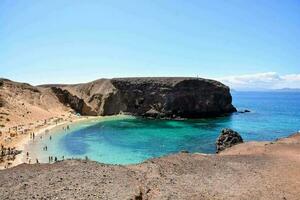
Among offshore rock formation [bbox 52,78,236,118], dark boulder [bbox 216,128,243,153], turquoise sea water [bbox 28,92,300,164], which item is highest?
offshore rock formation [bbox 52,78,236,118]

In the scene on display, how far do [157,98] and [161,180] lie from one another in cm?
8200

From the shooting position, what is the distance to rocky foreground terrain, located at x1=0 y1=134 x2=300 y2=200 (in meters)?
21.9

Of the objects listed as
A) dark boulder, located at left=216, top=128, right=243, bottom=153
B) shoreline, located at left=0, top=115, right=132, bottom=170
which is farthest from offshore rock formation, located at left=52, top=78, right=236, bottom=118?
dark boulder, located at left=216, top=128, right=243, bottom=153

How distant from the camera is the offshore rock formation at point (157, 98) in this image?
106 meters

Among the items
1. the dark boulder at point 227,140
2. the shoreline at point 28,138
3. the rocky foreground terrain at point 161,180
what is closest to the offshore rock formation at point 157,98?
the shoreline at point 28,138

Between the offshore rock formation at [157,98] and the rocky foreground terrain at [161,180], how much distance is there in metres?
71.6

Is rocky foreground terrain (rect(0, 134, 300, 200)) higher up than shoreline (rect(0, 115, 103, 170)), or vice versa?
rocky foreground terrain (rect(0, 134, 300, 200))

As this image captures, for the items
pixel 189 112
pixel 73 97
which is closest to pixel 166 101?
pixel 189 112

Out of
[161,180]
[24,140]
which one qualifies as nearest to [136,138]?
[24,140]

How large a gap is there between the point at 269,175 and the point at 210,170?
5.24 m

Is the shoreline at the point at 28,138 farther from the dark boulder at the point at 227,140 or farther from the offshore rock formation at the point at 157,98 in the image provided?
the dark boulder at the point at 227,140

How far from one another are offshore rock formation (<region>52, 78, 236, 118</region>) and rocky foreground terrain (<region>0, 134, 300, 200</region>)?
7161 centimetres

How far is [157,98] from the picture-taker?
351ft

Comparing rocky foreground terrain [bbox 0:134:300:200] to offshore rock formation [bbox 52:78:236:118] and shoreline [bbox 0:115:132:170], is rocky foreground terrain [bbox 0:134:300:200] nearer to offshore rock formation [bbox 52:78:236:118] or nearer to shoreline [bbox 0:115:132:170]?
shoreline [bbox 0:115:132:170]
